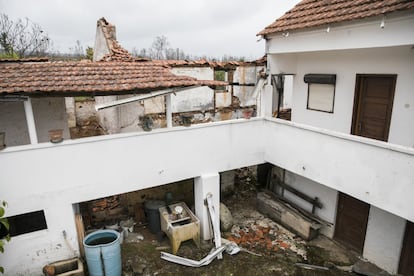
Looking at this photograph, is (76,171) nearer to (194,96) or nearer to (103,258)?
(103,258)

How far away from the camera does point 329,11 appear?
27.9ft

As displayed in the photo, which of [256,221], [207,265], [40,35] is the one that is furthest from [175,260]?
[40,35]

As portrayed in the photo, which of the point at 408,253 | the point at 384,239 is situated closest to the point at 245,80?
the point at 384,239

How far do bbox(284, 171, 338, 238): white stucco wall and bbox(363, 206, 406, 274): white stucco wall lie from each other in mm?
1287

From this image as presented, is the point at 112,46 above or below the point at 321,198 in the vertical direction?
above

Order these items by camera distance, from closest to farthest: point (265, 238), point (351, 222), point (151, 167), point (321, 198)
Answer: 1. point (151, 167)
2. point (351, 222)
3. point (265, 238)
4. point (321, 198)

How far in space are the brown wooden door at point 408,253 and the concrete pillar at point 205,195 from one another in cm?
554

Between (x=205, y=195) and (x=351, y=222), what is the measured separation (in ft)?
16.5

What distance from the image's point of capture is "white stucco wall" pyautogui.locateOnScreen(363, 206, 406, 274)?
8297 millimetres

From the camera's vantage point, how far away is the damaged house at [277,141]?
6.88 meters

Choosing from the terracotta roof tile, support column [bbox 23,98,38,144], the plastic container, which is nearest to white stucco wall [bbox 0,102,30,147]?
support column [bbox 23,98,38,144]

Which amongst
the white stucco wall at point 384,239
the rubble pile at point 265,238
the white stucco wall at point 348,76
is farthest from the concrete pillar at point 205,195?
the white stucco wall at point 384,239

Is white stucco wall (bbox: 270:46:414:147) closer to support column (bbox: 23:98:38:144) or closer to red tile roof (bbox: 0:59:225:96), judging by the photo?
red tile roof (bbox: 0:59:225:96)

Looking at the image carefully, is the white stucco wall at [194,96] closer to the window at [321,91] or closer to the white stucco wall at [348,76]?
the white stucco wall at [348,76]
